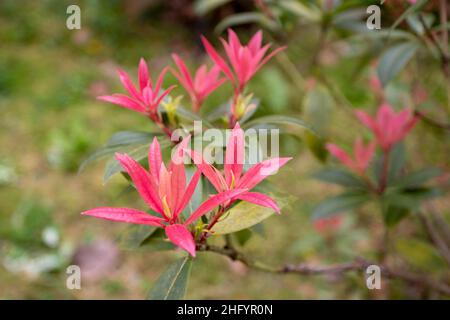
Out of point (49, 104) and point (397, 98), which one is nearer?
point (397, 98)

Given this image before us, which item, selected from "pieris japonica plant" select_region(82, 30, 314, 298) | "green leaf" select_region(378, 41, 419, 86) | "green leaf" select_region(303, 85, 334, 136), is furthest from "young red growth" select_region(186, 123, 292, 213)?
"green leaf" select_region(303, 85, 334, 136)

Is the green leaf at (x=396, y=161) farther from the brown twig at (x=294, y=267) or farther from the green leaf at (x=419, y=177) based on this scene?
the brown twig at (x=294, y=267)

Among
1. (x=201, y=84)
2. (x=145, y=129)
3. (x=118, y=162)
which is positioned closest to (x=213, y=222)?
(x=118, y=162)

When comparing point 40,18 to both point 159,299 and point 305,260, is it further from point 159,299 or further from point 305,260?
point 159,299

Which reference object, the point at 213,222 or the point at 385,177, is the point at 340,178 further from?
the point at 213,222
